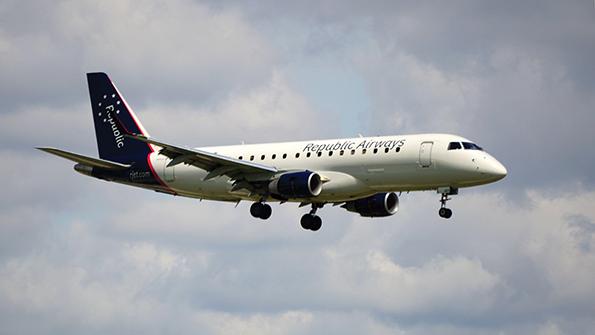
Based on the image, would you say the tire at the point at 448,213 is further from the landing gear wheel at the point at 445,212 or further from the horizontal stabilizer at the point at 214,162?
the horizontal stabilizer at the point at 214,162

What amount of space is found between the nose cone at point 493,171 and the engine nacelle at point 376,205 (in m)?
10.2

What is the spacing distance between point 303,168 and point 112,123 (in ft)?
53.5

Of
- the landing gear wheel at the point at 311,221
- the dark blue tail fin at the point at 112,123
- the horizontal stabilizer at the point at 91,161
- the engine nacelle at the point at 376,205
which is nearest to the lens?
the horizontal stabilizer at the point at 91,161

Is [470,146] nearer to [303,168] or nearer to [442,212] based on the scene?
[442,212]

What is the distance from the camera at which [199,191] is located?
79938 mm

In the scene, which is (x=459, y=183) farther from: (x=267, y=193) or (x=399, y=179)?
(x=267, y=193)

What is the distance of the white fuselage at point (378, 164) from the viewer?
71.0m

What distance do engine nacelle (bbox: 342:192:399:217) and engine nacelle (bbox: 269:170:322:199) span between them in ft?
22.7

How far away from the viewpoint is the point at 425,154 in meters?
71.2

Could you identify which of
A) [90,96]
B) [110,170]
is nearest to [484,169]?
[110,170]

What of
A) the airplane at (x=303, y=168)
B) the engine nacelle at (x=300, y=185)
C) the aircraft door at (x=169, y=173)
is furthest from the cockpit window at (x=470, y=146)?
the aircraft door at (x=169, y=173)

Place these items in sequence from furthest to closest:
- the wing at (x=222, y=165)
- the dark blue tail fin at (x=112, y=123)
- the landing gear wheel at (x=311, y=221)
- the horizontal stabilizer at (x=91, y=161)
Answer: the dark blue tail fin at (x=112, y=123) < the landing gear wheel at (x=311, y=221) < the horizontal stabilizer at (x=91, y=161) < the wing at (x=222, y=165)

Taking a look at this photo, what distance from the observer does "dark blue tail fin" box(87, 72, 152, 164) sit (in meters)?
82.9

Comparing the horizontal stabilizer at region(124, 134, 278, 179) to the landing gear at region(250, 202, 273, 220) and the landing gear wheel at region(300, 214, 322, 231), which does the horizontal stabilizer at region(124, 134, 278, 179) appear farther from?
the landing gear wheel at region(300, 214, 322, 231)
